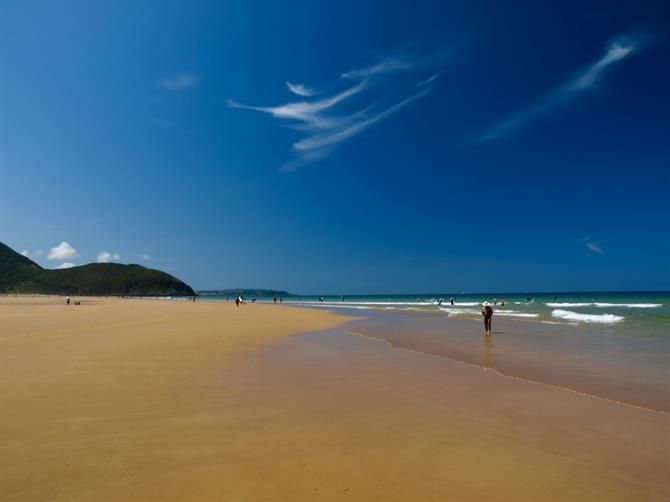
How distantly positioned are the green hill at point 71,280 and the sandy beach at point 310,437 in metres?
196

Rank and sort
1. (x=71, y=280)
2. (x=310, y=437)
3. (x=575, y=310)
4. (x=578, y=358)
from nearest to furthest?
(x=310, y=437) → (x=578, y=358) → (x=575, y=310) → (x=71, y=280)

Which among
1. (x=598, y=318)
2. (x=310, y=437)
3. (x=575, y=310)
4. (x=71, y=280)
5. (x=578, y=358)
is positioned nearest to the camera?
(x=310, y=437)

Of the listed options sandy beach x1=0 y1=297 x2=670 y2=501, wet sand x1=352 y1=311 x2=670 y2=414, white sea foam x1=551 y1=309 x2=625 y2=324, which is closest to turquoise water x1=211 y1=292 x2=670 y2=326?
white sea foam x1=551 y1=309 x2=625 y2=324

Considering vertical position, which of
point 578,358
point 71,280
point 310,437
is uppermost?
point 71,280

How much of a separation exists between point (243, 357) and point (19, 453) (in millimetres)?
7793

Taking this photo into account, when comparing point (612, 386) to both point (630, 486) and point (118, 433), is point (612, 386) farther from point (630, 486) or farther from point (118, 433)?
point (118, 433)

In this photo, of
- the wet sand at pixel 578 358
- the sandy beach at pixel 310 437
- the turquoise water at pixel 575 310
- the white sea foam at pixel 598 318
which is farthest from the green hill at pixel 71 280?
the sandy beach at pixel 310 437

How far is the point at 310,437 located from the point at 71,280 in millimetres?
215795

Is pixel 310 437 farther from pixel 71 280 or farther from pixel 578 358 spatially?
pixel 71 280

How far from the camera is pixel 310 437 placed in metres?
5.43

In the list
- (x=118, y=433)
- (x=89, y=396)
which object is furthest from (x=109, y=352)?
(x=118, y=433)

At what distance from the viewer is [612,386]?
885 cm

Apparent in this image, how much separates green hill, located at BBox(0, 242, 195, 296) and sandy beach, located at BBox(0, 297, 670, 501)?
196 metres

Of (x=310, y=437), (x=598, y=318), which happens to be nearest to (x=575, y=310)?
(x=598, y=318)
